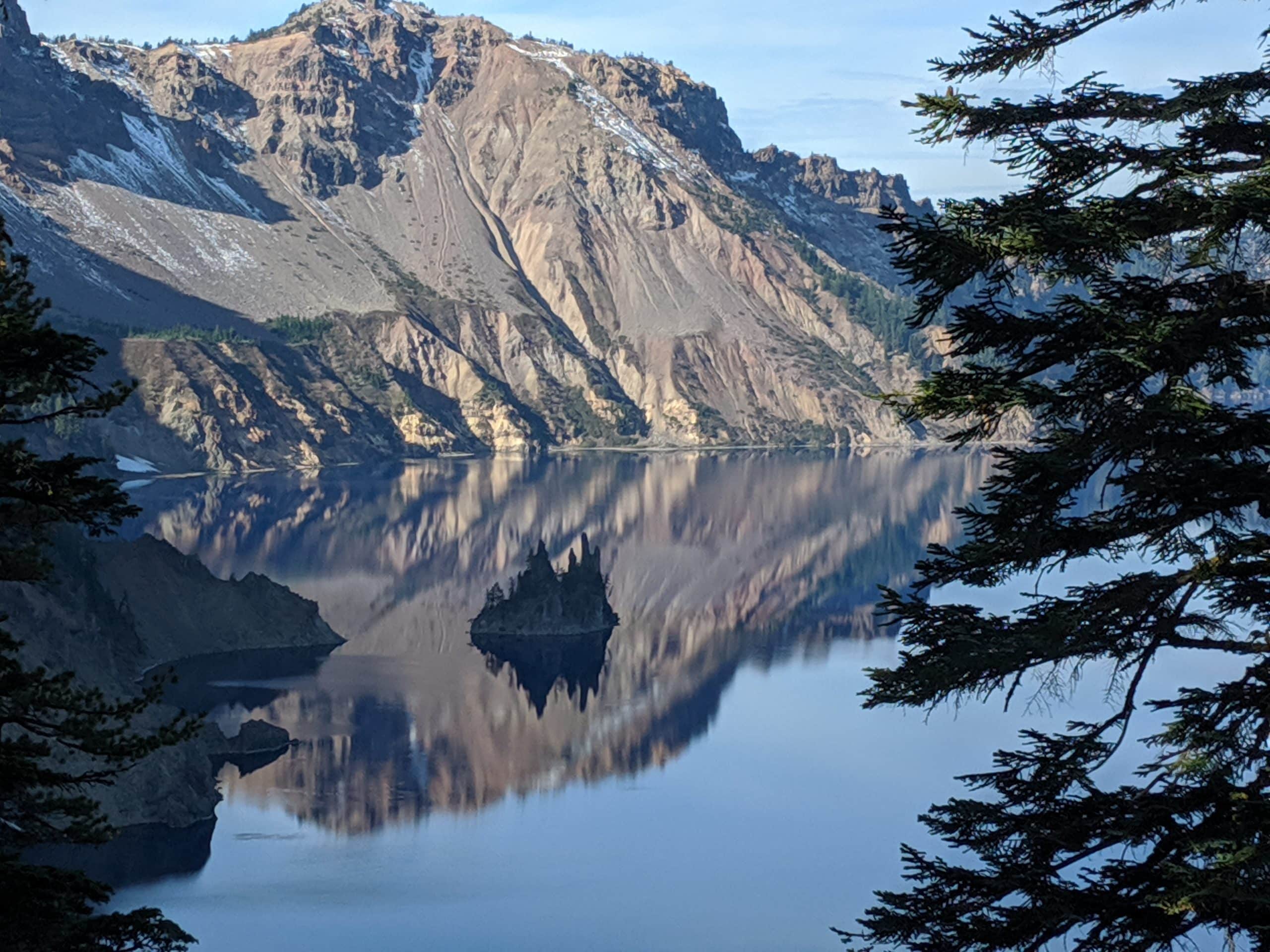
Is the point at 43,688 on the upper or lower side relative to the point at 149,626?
upper

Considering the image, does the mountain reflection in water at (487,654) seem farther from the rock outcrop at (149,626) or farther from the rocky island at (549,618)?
the rock outcrop at (149,626)

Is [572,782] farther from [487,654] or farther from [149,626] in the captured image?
[487,654]

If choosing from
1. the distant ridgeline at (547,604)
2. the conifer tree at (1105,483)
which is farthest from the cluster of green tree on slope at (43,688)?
the distant ridgeline at (547,604)

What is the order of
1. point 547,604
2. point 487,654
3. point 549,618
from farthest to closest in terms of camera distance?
point 547,604, point 549,618, point 487,654

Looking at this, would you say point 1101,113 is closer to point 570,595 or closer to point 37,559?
point 37,559

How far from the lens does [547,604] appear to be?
137 meters

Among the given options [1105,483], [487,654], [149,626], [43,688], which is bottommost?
[487,654]

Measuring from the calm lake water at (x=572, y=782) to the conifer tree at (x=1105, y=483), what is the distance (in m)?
48.6

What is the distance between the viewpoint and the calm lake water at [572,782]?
66188mm

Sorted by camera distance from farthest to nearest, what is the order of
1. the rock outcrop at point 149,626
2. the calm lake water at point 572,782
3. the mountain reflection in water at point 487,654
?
the mountain reflection in water at point 487,654 → the rock outcrop at point 149,626 → the calm lake water at point 572,782

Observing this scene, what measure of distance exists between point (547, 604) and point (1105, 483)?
122381 millimetres

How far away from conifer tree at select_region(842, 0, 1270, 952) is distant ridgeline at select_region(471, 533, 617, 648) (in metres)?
118

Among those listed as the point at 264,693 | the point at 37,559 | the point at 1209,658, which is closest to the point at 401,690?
the point at 264,693

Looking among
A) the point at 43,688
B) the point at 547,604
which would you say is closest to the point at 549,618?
the point at 547,604
